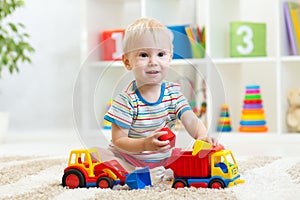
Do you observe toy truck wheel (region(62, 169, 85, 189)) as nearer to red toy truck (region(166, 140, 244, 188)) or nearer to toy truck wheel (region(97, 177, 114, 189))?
toy truck wheel (region(97, 177, 114, 189))

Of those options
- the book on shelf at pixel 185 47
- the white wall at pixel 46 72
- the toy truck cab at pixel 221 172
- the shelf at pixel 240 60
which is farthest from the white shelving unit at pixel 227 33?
the toy truck cab at pixel 221 172

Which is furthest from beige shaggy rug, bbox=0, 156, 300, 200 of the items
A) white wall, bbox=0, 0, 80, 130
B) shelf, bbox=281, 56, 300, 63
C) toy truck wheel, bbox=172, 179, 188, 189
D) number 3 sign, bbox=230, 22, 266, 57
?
white wall, bbox=0, 0, 80, 130

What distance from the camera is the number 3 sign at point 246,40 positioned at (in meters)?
2.56

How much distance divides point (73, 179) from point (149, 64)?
0.30 m

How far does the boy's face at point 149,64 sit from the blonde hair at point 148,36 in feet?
0.03

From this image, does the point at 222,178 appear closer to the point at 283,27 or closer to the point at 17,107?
the point at 283,27

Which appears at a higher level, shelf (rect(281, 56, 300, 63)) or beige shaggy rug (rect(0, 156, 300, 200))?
shelf (rect(281, 56, 300, 63))


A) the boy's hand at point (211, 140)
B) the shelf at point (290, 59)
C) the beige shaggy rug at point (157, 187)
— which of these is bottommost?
the beige shaggy rug at point (157, 187)

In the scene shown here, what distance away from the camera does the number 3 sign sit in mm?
2559

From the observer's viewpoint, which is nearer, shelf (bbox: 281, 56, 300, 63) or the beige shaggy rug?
the beige shaggy rug

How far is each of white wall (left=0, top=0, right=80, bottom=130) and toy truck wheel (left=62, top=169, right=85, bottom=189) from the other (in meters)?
1.95

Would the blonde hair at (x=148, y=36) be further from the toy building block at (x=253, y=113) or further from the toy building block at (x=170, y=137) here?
the toy building block at (x=253, y=113)

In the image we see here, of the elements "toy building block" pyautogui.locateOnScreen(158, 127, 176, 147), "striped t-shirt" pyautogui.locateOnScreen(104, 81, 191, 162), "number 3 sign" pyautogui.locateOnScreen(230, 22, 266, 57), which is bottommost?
"toy building block" pyautogui.locateOnScreen(158, 127, 176, 147)

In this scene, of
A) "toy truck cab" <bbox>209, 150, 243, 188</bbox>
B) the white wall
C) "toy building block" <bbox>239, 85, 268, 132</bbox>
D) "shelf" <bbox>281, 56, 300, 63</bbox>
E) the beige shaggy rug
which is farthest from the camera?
the white wall
